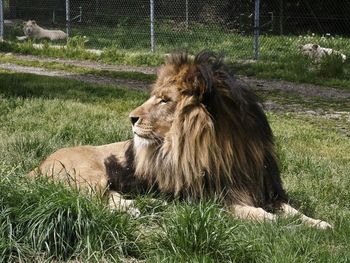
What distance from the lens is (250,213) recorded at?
3.83 m

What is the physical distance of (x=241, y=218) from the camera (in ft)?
12.4

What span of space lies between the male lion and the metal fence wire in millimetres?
9578

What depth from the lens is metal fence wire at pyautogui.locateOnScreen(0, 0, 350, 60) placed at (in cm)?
Answer: 1535

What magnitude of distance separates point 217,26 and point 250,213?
14.5 m

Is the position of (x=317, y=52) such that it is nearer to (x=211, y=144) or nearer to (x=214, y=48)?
(x=214, y=48)

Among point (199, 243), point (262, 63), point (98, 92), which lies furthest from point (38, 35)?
point (199, 243)

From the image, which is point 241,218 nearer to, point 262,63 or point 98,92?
point 98,92

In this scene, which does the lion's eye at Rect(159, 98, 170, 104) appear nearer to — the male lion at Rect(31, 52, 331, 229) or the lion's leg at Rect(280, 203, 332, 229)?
the male lion at Rect(31, 52, 331, 229)

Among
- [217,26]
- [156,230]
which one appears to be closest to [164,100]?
[156,230]

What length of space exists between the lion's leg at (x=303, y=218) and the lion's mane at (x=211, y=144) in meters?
0.12

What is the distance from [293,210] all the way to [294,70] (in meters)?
8.64

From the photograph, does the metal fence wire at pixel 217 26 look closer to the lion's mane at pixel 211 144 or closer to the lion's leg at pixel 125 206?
the lion's mane at pixel 211 144

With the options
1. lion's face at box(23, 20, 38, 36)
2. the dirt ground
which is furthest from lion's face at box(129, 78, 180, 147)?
lion's face at box(23, 20, 38, 36)

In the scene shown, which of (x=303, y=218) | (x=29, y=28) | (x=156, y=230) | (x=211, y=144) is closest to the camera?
(x=156, y=230)
